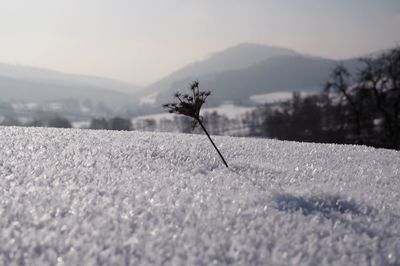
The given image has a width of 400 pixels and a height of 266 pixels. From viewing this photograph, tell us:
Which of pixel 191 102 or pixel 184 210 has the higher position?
pixel 191 102

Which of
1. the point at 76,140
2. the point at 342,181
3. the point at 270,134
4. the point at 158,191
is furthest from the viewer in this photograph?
the point at 270,134

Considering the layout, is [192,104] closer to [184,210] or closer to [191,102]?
[191,102]

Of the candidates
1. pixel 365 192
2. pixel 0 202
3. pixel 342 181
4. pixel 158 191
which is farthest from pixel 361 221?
pixel 0 202

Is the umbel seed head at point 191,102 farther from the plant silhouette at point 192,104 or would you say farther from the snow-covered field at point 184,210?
the snow-covered field at point 184,210

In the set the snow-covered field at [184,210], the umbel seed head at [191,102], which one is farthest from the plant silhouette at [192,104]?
the snow-covered field at [184,210]

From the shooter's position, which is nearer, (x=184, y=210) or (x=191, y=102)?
(x=184, y=210)

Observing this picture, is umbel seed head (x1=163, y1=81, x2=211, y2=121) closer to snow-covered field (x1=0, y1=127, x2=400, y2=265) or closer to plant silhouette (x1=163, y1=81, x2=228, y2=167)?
plant silhouette (x1=163, y1=81, x2=228, y2=167)

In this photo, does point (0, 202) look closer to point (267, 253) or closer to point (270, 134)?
point (267, 253)

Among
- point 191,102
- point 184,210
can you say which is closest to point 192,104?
point 191,102
